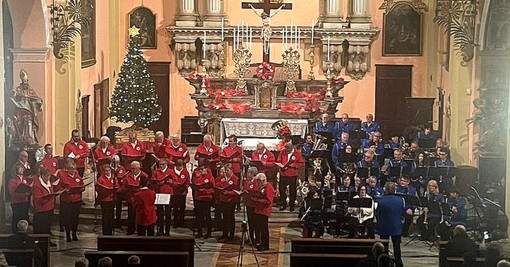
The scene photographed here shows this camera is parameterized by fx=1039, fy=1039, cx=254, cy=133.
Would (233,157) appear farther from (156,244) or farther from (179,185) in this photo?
(156,244)

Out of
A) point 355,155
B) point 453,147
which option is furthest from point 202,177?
point 453,147

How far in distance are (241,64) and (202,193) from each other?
351 inches

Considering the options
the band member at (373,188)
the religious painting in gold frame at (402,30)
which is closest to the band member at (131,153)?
the band member at (373,188)

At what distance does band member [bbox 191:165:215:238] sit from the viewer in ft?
66.5

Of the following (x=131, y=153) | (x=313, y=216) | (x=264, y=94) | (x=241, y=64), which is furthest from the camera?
(x=241, y=64)

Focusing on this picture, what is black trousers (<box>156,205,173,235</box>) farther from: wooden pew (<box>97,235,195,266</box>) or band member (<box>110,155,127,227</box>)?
wooden pew (<box>97,235,195,266</box>)

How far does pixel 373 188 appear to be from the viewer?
2023 centimetres

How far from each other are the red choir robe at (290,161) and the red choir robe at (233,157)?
84 cm

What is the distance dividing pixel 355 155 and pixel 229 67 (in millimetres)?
10397

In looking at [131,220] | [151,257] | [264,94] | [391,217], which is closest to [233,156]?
[131,220]

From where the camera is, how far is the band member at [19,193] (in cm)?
1923

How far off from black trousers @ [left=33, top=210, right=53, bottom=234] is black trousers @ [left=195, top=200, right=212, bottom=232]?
292cm

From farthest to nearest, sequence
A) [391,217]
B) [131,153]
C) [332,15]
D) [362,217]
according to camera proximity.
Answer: [332,15] → [131,153] → [362,217] → [391,217]

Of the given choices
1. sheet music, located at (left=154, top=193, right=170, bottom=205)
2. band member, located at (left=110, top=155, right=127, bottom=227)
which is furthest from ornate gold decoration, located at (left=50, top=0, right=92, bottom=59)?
sheet music, located at (left=154, top=193, right=170, bottom=205)
